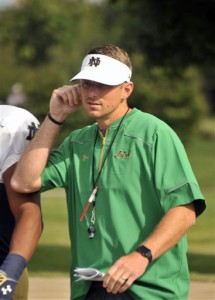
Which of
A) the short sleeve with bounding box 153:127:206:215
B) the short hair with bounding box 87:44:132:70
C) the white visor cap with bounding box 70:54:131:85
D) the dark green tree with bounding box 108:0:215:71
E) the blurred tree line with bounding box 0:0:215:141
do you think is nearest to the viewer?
the short sleeve with bounding box 153:127:206:215

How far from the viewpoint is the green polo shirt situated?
16.0 ft

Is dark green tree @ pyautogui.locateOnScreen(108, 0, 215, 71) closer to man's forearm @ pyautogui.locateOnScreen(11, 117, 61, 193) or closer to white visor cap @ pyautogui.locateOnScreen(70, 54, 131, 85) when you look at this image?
white visor cap @ pyautogui.locateOnScreen(70, 54, 131, 85)

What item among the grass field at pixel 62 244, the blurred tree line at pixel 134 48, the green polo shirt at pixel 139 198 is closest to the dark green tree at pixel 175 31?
the blurred tree line at pixel 134 48

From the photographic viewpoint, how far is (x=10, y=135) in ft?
17.4

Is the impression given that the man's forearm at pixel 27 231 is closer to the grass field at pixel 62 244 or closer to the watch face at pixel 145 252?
the watch face at pixel 145 252

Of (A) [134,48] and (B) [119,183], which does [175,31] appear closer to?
(A) [134,48]

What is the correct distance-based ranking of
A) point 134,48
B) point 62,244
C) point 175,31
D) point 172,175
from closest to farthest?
point 172,175 < point 175,31 < point 134,48 < point 62,244

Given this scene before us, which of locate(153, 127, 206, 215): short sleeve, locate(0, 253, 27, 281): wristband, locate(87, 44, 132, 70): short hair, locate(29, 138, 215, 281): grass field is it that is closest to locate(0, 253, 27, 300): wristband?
locate(0, 253, 27, 281): wristband

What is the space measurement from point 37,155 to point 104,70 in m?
0.48

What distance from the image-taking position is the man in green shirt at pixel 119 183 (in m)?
4.86

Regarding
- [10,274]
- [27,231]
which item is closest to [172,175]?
[27,231]

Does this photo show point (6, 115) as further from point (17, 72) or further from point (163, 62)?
point (17, 72)

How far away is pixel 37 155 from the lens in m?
5.04

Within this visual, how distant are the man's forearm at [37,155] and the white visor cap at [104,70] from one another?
259 mm
